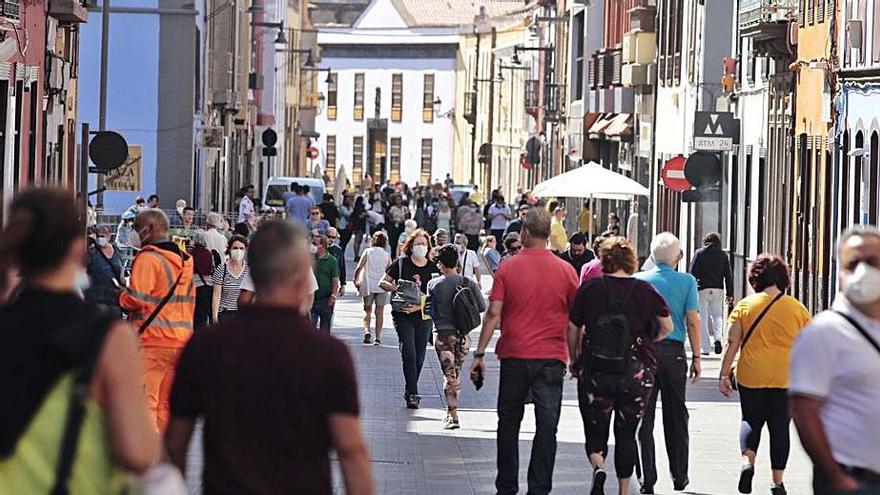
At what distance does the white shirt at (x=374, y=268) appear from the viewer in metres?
26.1

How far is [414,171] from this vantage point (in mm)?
123000

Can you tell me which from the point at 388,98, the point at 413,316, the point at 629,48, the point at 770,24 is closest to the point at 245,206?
the point at 629,48

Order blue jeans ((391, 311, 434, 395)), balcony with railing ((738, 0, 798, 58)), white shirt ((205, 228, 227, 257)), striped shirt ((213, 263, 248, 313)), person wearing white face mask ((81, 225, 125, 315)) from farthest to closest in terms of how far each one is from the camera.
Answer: balcony with railing ((738, 0, 798, 58)) → white shirt ((205, 228, 227, 257)) → striped shirt ((213, 263, 248, 313)) → blue jeans ((391, 311, 434, 395)) → person wearing white face mask ((81, 225, 125, 315))

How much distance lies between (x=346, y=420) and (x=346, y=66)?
118 m

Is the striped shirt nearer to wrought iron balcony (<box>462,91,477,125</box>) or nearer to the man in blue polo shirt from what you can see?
the man in blue polo shirt

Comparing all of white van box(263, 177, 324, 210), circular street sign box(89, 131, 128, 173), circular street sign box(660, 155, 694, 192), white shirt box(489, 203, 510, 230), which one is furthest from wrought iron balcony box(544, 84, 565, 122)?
circular street sign box(89, 131, 128, 173)

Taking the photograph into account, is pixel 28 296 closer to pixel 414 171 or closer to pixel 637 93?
pixel 637 93

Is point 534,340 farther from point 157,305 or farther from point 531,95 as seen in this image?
Answer: point 531,95

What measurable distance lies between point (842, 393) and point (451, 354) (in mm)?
9963

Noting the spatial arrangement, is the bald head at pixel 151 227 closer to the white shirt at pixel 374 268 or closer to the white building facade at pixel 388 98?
the white shirt at pixel 374 268

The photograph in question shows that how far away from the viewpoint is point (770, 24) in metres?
32.1

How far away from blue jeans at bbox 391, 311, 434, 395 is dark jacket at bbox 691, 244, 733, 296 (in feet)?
21.5

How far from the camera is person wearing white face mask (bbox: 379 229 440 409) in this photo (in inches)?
760

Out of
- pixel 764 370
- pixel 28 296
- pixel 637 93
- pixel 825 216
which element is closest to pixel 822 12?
pixel 825 216
